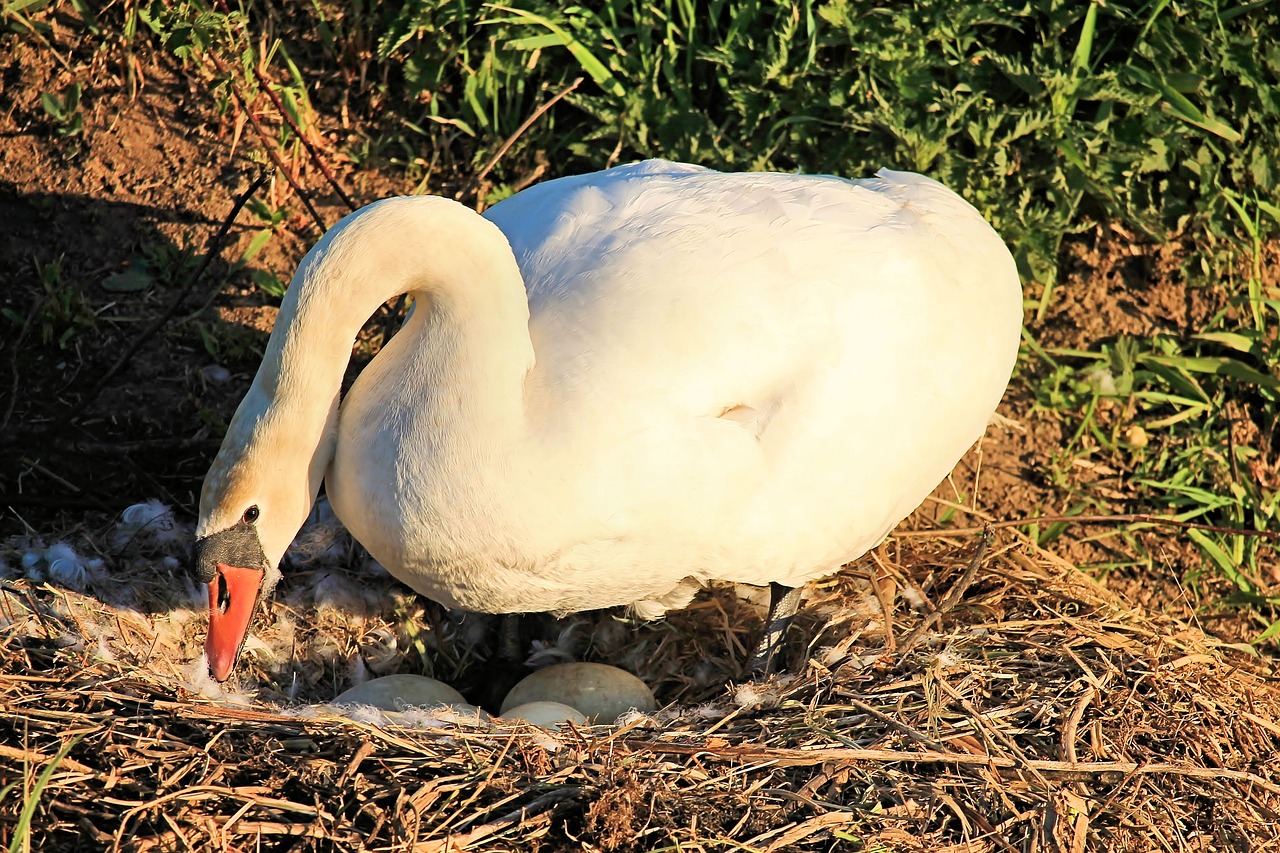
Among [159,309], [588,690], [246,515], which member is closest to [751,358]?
[588,690]

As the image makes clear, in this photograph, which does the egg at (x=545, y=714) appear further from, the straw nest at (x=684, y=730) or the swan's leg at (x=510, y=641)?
the swan's leg at (x=510, y=641)

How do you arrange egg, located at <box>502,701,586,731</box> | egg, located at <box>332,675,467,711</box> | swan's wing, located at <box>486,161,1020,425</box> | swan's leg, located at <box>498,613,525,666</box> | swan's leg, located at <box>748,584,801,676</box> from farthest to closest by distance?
swan's leg, located at <box>498,613,525,666</box>
swan's leg, located at <box>748,584,801,676</box>
egg, located at <box>332,675,467,711</box>
egg, located at <box>502,701,586,731</box>
swan's wing, located at <box>486,161,1020,425</box>

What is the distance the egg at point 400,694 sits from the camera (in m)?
3.56

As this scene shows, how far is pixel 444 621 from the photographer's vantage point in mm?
4176

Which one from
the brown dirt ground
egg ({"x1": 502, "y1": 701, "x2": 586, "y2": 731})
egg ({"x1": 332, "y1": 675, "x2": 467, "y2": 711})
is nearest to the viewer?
egg ({"x1": 502, "y1": 701, "x2": 586, "y2": 731})

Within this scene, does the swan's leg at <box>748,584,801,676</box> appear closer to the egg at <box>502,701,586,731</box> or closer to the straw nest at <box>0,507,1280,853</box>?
the straw nest at <box>0,507,1280,853</box>

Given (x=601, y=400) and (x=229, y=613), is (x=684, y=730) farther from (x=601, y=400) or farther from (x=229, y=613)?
(x=229, y=613)

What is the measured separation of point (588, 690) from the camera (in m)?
3.68

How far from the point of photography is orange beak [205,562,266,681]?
10.8 feet

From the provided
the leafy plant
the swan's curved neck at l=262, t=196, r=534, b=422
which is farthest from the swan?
the leafy plant

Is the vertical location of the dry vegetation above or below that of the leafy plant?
below

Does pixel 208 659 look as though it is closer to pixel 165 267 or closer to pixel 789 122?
pixel 165 267

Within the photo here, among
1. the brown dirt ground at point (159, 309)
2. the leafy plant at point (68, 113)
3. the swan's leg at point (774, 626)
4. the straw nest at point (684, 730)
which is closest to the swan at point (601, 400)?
the swan's leg at point (774, 626)

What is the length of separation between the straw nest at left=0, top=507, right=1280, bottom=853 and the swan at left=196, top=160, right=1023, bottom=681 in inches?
13.5
